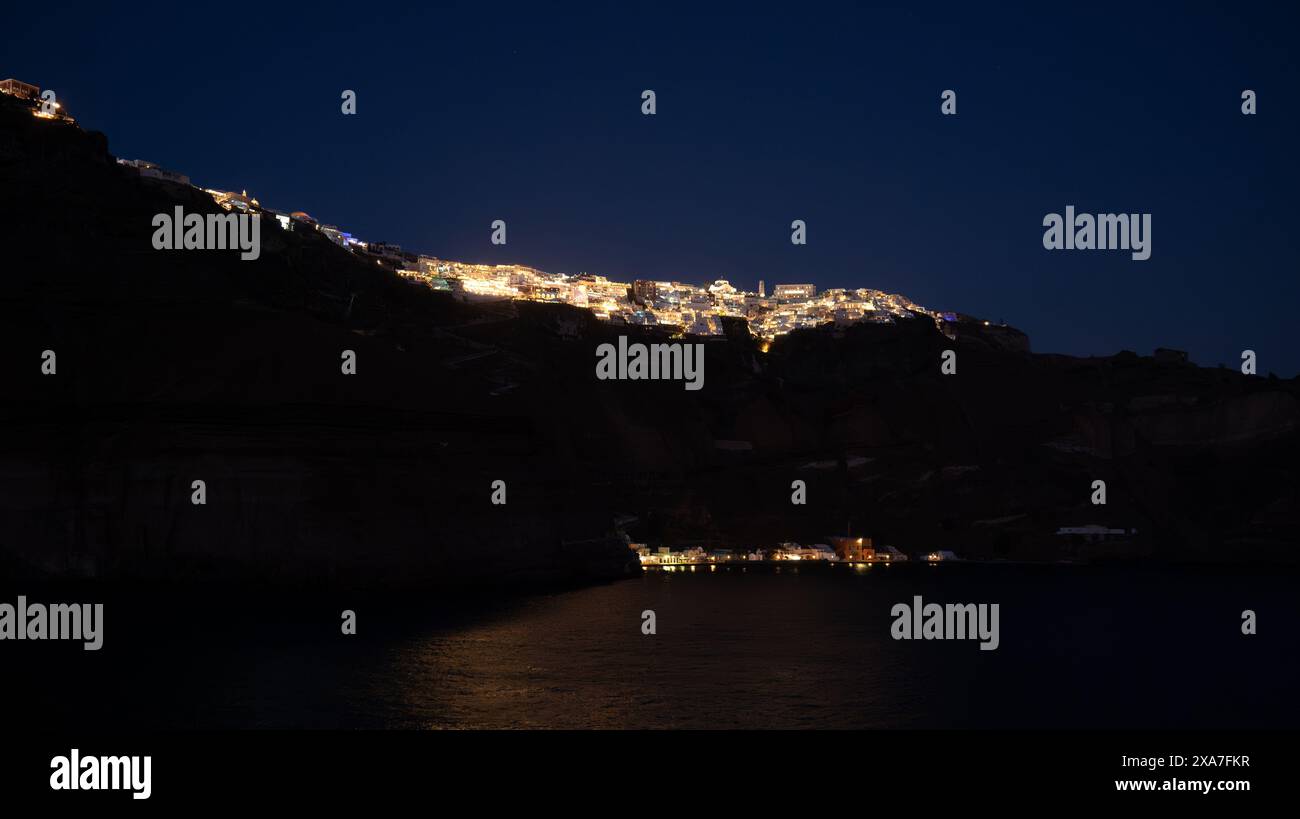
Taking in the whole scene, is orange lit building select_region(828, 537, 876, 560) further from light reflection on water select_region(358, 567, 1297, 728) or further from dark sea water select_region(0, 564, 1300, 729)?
dark sea water select_region(0, 564, 1300, 729)

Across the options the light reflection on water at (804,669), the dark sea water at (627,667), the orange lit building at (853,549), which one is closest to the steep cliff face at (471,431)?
the orange lit building at (853,549)

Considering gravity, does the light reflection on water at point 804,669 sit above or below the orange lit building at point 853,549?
above

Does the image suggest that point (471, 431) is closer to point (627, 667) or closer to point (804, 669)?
point (627, 667)

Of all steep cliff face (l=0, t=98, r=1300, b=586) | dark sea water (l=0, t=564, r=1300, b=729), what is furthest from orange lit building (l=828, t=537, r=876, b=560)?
dark sea water (l=0, t=564, r=1300, b=729)

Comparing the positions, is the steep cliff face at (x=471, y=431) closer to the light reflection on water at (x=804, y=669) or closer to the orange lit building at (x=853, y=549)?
the orange lit building at (x=853, y=549)

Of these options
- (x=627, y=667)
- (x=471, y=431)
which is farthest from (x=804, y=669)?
(x=471, y=431)
